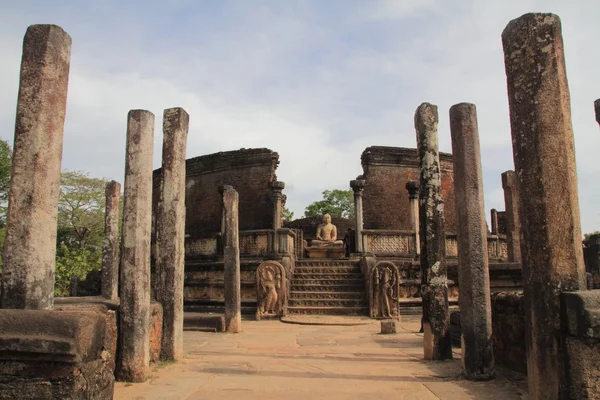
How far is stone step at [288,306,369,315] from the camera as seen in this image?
12492mm

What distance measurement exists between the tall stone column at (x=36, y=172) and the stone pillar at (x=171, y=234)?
2164 millimetres

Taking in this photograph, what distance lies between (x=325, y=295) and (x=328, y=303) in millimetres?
389

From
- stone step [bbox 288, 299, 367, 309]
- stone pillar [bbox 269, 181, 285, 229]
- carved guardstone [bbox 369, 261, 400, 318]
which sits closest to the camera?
carved guardstone [bbox 369, 261, 400, 318]

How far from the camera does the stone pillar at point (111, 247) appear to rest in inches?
426

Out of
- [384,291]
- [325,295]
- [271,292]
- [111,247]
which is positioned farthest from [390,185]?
[111,247]

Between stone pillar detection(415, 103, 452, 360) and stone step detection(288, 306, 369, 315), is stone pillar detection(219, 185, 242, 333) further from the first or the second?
stone pillar detection(415, 103, 452, 360)

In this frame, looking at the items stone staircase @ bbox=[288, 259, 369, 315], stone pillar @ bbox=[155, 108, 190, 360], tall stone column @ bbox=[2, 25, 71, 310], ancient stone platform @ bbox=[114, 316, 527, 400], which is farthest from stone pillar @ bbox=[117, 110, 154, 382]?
stone staircase @ bbox=[288, 259, 369, 315]

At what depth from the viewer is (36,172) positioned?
155 inches

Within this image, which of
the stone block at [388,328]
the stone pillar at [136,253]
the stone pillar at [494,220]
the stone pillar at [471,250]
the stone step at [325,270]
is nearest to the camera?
the stone pillar at [136,253]

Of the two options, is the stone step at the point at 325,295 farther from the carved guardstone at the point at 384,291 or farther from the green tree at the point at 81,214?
the green tree at the point at 81,214

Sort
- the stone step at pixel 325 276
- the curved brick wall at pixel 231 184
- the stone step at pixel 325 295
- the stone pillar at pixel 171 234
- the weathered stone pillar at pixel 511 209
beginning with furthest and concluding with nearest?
1. the curved brick wall at pixel 231 184
2. the stone step at pixel 325 276
3. the weathered stone pillar at pixel 511 209
4. the stone step at pixel 325 295
5. the stone pillar at pixel 171 234

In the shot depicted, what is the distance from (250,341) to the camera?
8.18 metres

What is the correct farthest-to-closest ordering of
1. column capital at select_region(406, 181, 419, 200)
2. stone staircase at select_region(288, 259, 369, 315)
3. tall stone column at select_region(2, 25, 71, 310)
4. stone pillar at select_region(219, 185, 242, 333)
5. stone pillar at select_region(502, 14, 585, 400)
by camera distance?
column capital at select_region(406, 181, 419, 200), stone staircase at select_region(288, 259, 369, 315), stone pillar at select_region(219, 185, 242, 333), tall stone column at select_region(2, 25, 71, 310), stone pillar at select_region(502, 14, 585, 400)

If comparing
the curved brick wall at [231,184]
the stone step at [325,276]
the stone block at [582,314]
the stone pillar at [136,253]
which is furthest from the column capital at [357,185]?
the stone block at [582,314]
